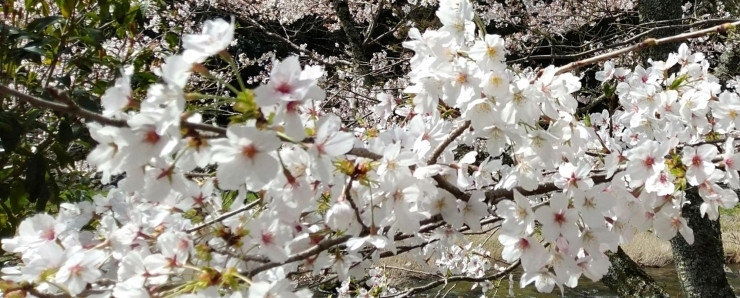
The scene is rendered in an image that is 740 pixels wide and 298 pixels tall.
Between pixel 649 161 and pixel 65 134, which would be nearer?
pixel 649 161

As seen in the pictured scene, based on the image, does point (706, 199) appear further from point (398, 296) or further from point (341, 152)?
point (398, 296)

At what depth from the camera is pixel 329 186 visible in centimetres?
85

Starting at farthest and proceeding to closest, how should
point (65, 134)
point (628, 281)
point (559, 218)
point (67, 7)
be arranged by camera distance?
point (628, 281), point (67, 7), point (65, 134), point (559, 218)

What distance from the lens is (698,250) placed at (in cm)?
259

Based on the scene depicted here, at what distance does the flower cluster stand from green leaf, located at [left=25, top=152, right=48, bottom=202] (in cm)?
45

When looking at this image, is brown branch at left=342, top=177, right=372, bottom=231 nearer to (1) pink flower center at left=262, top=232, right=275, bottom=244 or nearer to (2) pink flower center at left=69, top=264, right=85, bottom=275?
(1) pink flower center at left=262, top=232, right=275, bottom=244

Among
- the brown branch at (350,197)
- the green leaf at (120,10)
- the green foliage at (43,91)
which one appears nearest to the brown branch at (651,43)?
the brown branch at (350,197)

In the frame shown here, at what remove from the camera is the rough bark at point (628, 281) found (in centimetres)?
240

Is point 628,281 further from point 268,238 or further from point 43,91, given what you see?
point 43,91

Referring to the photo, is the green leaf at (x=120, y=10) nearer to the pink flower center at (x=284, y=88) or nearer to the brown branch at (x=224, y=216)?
the brown branch at (x=224, y=216)

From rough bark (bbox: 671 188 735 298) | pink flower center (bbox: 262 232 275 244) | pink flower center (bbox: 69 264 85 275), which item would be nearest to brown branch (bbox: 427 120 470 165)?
pink flower center (bbox: 262 232 275 244)

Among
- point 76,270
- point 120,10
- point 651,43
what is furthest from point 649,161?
point 120,10

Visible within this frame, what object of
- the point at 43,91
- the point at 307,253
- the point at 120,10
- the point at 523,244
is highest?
the point at 120,10

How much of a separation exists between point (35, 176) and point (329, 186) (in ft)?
3.35
